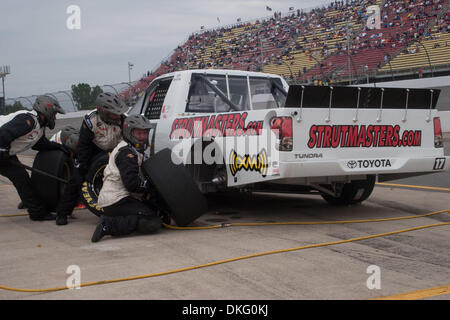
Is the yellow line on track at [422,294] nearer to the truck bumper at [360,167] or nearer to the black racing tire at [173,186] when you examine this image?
the truck bumper at [360,167]

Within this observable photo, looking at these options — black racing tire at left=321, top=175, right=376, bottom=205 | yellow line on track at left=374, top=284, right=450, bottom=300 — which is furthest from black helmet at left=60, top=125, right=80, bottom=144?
yellow line on track at left=374, top=284, right=450, bottom=300

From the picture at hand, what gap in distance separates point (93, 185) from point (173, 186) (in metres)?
1.37

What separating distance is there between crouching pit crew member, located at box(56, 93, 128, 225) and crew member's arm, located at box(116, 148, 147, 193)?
2.98ft

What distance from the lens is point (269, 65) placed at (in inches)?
1315

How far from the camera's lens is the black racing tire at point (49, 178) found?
287 inches

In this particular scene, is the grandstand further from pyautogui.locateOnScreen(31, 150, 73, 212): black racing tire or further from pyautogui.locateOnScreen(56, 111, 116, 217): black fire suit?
pyautogui.locateOnScreen(56, 111, 116, 217): black fire suit

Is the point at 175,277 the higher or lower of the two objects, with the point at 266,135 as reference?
lower

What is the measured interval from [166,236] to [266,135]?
5.21 feet

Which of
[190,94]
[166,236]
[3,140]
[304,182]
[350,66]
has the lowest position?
[166,236]

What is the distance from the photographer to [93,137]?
6.91 m

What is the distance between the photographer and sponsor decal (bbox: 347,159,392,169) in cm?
611
